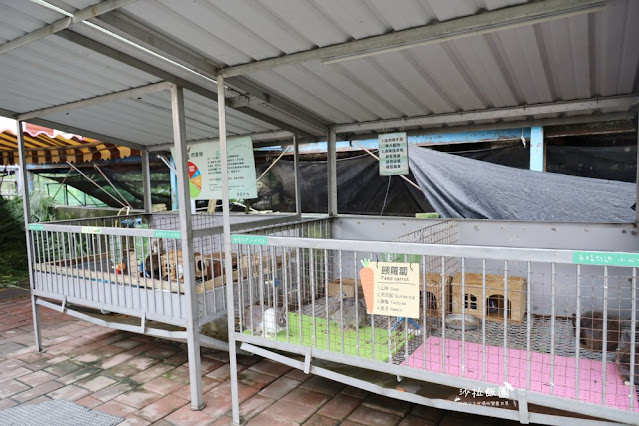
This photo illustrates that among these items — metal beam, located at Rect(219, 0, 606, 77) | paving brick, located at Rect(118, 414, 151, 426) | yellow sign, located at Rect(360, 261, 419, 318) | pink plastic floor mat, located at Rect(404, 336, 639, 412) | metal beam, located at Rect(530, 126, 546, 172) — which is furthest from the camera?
metal beam, located at Rect(530, 126, 546, 172)

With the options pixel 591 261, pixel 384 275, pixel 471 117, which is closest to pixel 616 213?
pixel 471 117

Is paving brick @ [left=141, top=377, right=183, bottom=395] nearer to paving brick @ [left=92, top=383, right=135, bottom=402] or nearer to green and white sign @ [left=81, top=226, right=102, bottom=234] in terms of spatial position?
paving brick @ [left=92, top=383, right=135, bottom=402]

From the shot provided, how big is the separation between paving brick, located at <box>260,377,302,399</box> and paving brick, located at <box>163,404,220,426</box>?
0.50 meters

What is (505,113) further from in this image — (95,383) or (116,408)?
(95,383)

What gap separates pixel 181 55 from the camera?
2.55 meters

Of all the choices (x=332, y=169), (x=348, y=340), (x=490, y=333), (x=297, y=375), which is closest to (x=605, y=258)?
(x=490, y=333)

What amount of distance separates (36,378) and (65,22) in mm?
3173

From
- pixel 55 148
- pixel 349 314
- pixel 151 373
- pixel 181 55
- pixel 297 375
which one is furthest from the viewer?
pixel 55 148

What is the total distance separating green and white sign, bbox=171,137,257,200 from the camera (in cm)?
462

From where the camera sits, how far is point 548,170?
4578 mm

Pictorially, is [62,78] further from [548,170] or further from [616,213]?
[616,213]

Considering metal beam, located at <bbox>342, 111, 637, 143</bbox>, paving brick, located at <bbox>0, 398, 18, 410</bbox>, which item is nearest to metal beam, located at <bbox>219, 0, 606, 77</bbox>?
metal beam, located at <bbox>342, 111, 637, 143</bbox>

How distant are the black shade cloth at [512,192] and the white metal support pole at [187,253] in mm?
3051

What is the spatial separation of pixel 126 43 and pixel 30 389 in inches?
121
